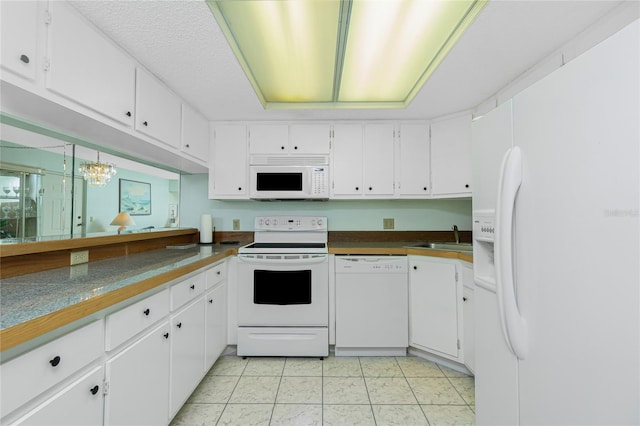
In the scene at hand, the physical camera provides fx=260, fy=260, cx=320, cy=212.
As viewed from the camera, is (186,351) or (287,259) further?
(287,259)

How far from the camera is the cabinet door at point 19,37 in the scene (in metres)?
0.93

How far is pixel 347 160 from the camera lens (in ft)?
8.50

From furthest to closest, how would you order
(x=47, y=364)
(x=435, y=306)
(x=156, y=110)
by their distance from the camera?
(x=435, y=306) → (x=156, y=110) → (x=47, y=364)

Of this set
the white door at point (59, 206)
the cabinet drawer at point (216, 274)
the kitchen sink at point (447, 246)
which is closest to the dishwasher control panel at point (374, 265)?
the kitchen sink at point (447, 246)

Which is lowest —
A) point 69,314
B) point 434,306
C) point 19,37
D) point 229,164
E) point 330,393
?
point 330,393

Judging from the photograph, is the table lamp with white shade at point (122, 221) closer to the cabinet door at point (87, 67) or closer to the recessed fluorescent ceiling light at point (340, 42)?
the cabinet door at point (87, 67)

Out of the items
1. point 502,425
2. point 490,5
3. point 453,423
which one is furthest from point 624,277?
point 453,423

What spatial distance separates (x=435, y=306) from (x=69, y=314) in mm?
2198

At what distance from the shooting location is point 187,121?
217cm

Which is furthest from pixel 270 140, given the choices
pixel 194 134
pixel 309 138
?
pixel 194 134

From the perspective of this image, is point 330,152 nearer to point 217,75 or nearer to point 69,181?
point 217,75

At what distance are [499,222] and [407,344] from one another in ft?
5.79

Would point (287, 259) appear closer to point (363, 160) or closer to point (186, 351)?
point (186, 351)

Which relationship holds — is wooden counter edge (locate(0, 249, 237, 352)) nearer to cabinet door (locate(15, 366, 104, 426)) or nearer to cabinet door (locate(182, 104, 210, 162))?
cabinet door (locate(15, 366, 104, 426))
